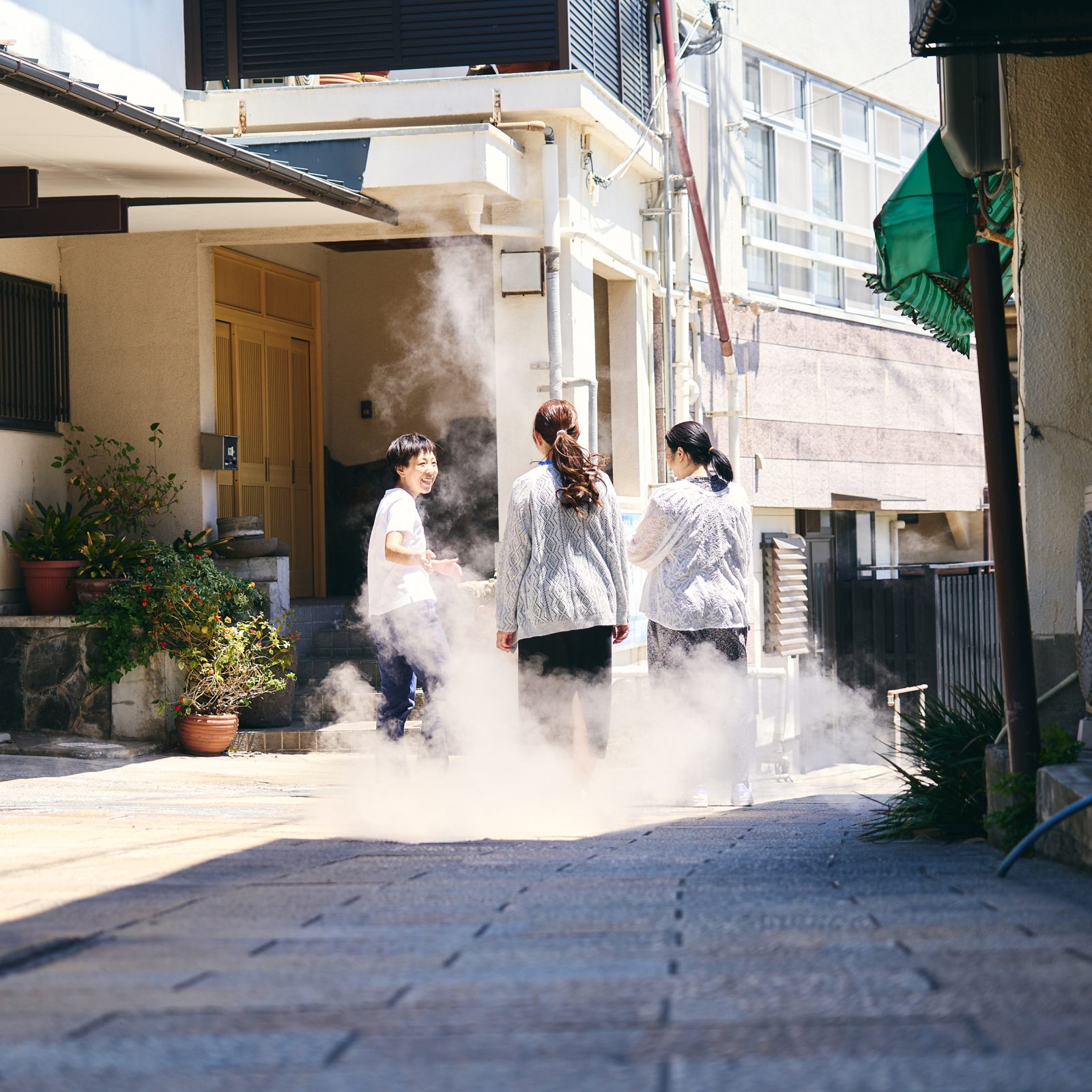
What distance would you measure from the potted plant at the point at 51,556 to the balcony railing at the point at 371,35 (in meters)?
3.45

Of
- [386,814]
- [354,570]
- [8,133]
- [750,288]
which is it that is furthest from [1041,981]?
[750,288]

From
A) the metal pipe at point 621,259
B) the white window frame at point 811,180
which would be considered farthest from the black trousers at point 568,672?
the white window frame at point 811,180

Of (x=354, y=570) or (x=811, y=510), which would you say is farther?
(x=811, y=510)

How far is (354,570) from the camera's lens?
1334 cm

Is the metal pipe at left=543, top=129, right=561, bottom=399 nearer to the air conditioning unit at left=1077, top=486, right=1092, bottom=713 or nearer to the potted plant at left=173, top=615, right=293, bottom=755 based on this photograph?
the potted plant at left=173, top=615, right=293, bottom=755

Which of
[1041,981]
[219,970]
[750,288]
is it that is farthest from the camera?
[750,288]

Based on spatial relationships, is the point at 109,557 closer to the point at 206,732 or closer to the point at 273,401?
the point at 206,732

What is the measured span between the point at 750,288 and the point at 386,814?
388 inches

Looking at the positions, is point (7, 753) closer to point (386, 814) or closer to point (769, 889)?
point (386, 814)

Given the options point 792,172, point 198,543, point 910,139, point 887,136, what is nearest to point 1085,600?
point 198,543

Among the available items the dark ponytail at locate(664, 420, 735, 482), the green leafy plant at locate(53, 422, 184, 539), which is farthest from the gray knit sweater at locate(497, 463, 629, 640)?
the green leafy plant at locate(53, 422, 184, 539)

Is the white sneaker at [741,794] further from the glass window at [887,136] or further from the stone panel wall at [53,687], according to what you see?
the glass window at [887,136]

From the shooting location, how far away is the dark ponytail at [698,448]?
6.70 metres

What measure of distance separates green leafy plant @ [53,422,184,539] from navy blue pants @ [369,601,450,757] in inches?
150
